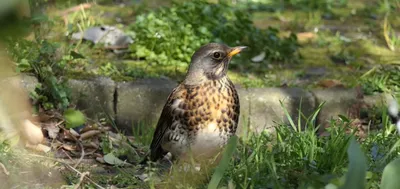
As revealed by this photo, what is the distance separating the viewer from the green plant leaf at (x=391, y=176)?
267 cm

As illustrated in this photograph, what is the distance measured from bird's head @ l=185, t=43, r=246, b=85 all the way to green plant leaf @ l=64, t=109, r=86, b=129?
0.85 m

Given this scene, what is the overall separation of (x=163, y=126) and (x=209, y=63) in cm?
50

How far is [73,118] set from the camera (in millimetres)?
4688

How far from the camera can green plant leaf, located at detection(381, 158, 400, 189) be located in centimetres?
267

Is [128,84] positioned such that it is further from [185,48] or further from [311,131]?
[311,131]

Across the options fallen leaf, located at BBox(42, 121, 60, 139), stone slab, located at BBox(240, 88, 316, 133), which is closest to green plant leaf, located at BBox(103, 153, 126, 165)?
fallen leaf, located at BBox(42, 121, 60, 139)

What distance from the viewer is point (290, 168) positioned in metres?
3.51

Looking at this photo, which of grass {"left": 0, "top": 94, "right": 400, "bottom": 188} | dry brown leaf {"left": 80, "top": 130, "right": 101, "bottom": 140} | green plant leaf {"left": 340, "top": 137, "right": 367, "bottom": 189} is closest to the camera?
green plant leaf {"left": 340, "top": 137, "right": 367, "bottom": 189}

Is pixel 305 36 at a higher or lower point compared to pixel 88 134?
higher

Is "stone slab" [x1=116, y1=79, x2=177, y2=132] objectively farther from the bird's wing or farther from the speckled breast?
the speckled breast

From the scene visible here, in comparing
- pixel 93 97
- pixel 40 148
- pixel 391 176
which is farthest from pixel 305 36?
pixel 391 176

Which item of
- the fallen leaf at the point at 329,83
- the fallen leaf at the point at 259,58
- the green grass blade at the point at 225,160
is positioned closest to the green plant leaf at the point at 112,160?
the green grass blade at the point at 225,160

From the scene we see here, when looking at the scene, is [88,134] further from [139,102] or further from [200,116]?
[200,116]

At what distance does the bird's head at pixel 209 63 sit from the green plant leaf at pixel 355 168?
1.93 m
